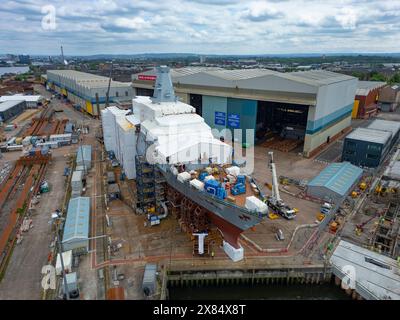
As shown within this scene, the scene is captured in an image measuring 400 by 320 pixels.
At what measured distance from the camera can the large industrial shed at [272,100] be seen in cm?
4619

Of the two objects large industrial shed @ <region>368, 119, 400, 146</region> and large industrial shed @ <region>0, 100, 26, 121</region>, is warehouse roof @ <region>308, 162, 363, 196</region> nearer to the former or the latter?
large industrial shed @ <region>368, 119, 400, 146</region>

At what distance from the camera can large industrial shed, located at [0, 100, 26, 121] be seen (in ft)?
234

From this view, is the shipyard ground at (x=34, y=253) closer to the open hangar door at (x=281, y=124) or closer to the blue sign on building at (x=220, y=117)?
the blue sign on building at (x=220, y=117)

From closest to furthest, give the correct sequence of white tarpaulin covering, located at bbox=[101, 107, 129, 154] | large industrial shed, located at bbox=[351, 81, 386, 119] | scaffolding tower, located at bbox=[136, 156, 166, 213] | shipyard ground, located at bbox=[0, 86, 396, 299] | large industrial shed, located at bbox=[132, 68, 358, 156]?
shipyard ground, located at bbox=[0, 86, 396, 299] < scaffolding tower, located at bbox=[136, 156, 166, 213] < large industrial shed, located at bbox=[132, 68, 358, 156] < white tarpaulin covering, located at bbox=[101, 107, 129, 154] < large industrial shed, located at bbox=[351, 81, 386, 119]

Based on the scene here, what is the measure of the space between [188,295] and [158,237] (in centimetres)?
609

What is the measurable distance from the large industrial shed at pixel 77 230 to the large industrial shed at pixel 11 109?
2237 inches

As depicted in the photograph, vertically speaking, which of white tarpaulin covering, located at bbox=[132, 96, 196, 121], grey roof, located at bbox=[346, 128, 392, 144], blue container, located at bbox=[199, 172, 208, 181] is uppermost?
white tarpaulin covering, located at bbox=[132, 96, 196, 121]

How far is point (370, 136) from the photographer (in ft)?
146

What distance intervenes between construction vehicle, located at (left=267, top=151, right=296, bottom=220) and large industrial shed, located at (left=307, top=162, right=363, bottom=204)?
4983 millimetres

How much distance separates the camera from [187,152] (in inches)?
1123

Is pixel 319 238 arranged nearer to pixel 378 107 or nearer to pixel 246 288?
pixel 246 288

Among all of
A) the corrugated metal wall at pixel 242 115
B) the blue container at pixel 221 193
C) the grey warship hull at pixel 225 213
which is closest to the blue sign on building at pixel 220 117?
the corrugated metal wall at pixel 242 115

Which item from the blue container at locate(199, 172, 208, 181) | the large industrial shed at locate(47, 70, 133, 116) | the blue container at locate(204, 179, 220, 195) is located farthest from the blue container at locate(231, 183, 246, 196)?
the large industrial shed at locate(47, 70, 133, 116)

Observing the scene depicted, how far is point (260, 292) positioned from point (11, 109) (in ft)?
261
